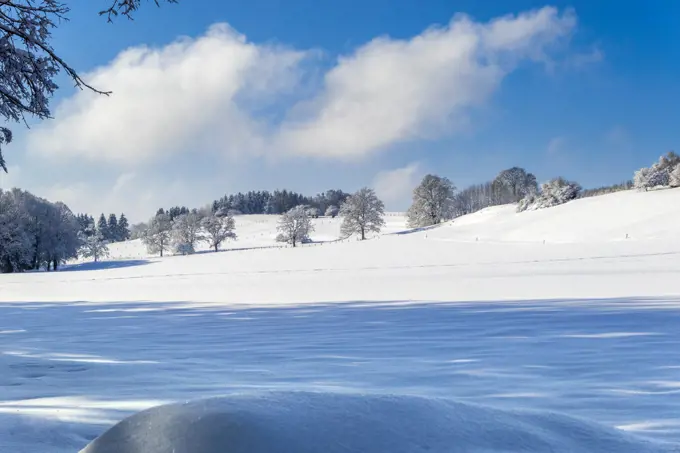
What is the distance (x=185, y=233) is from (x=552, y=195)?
5221 centimetres

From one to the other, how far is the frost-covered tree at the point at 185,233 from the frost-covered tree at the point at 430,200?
32722 millimetres

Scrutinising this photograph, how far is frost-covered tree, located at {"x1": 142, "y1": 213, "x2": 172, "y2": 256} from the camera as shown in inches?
2926

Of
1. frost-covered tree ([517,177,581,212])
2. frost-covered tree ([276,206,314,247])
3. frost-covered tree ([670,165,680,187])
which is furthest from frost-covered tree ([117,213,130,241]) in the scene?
frost-covered tree ([670,165,680,187])

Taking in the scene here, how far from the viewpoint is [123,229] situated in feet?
454

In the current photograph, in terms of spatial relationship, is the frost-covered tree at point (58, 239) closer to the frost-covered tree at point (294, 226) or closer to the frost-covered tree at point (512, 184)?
the frost-covered tree at point (294, 226)

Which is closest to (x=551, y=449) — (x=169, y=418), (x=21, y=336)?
(x=169, y=418)

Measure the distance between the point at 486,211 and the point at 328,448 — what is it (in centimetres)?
7794

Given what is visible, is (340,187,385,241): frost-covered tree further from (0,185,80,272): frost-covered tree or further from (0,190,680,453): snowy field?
(0,190,680,453): snowy field

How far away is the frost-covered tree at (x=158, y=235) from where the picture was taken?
74.3m

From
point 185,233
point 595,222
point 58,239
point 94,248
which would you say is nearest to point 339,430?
point 595,222

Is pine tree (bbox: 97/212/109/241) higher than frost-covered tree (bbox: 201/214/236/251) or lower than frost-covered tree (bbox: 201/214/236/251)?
higher

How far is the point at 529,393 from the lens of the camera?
3.73m

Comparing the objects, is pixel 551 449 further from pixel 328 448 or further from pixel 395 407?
pixel 328 448

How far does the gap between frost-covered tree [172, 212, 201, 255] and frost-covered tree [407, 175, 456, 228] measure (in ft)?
107
